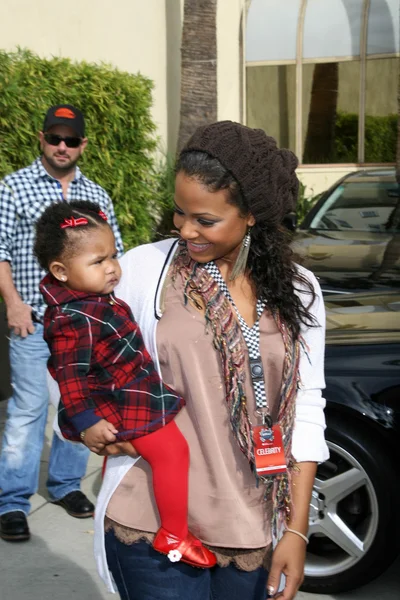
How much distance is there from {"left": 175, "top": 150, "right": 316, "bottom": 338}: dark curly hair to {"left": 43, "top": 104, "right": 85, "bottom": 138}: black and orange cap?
2381 millimetres

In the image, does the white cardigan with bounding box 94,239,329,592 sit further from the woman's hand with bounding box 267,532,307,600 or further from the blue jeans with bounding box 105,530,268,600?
the woman's hand with bounding box 267,532,307,600

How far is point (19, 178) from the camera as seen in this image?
4.22 metres

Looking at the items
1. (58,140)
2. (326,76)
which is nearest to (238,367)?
(58,140)

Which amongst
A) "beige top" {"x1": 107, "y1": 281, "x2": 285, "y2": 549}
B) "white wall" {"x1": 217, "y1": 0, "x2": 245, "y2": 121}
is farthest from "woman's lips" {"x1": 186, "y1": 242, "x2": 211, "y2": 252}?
"white wall" {"x1": 217, "y1": 0, "x2": 245, "y2": 121}

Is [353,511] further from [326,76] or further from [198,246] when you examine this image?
[326,76]

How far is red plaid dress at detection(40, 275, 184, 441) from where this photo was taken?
203 centimetres

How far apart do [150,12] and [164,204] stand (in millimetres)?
3353

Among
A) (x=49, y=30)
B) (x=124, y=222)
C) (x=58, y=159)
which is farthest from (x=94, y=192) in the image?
(x=49, y=30)

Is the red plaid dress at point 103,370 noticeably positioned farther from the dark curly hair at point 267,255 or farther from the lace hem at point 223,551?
the dark curly hair at point 267,255

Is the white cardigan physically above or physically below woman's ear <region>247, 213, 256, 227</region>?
below

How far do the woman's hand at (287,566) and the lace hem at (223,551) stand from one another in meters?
0.05

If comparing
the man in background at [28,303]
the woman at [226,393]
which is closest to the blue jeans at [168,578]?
the woman at [226,393]

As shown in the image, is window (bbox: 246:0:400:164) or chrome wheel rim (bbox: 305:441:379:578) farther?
window (bbox: 246:0:400:164)

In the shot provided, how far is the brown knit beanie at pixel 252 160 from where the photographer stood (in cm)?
199
